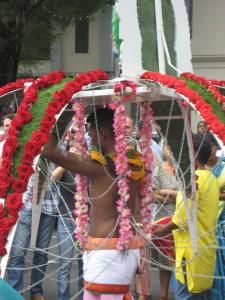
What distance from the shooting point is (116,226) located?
412 centimetres

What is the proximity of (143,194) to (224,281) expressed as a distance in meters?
1.22

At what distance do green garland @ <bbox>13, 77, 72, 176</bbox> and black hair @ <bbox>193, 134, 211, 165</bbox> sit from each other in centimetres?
156

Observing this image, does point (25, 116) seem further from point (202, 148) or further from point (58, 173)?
point (58, 173)

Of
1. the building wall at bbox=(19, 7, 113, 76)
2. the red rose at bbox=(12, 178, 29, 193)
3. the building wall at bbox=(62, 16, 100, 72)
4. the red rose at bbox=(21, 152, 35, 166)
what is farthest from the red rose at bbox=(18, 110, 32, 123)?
the building wall at bbox=(62, 16, 100, 72)

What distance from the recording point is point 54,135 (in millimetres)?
4039

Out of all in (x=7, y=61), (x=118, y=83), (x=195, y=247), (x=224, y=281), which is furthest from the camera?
(x=7, y=61)

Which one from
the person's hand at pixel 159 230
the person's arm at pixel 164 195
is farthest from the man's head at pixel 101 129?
the person's arm at pixel 164 195

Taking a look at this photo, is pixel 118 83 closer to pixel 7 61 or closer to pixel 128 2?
pixel 128 2

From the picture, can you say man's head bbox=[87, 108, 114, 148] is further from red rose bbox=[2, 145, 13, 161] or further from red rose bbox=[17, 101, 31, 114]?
red rose bbox=[2, 145, 13, 161]

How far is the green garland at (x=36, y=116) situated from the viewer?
3.62 m

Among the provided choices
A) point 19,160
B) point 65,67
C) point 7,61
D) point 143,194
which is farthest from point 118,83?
point 65,67

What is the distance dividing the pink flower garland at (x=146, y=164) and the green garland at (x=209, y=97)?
2.11ft

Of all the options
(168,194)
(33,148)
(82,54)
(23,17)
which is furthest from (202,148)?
(82,54)

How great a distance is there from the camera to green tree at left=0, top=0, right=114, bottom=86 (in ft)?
59.7
